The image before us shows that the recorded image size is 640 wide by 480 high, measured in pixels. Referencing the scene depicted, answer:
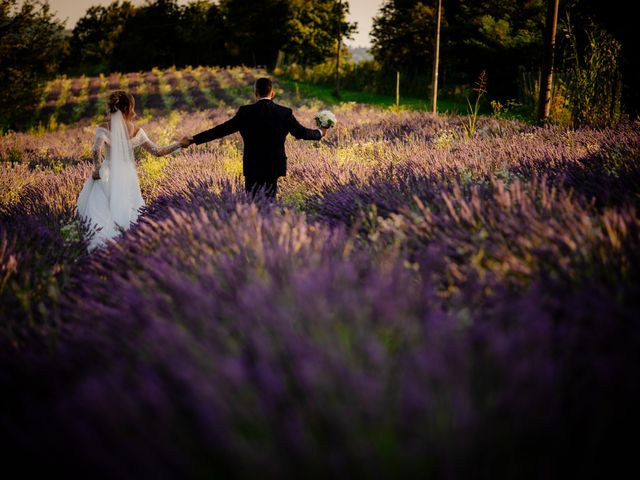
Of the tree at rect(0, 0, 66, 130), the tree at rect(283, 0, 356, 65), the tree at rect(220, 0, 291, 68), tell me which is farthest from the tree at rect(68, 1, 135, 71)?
the tree at rect(0, 0, 66, 130)

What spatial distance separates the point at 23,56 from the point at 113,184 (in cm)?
1780

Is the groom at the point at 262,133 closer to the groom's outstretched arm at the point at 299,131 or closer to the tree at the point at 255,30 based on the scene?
the groom's outstretched arm at the point at 299,131

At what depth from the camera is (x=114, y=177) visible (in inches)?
161

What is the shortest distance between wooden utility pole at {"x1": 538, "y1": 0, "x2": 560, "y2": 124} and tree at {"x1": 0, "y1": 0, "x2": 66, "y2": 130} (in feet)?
57.2

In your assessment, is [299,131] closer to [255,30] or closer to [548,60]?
[548,60]

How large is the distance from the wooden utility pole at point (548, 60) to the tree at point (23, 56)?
17.4 metres

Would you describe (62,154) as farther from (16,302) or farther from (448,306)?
(448,306)

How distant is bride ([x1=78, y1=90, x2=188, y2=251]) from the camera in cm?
400

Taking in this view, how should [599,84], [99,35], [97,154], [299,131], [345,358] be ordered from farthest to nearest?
[99,35], [599,84], [299,131], [97,154], [345,358]

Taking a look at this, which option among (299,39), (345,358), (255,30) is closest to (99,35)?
(255,30)

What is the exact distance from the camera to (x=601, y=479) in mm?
775

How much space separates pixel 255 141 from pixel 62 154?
644 centimetres

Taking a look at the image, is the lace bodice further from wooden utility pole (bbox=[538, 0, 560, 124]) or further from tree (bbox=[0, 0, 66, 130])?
tree (bbox=[0, 0, 66, 130])

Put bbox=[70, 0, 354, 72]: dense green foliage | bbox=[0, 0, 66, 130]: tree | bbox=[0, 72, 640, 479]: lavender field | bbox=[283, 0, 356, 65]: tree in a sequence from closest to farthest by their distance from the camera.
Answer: bbox=[0, 72, 640, 479]: lavender field, bbox=[0, 0, 66, 130]: tree, bbox=[283, 0, 356, 65]: tree, bbox=[70, 0, 354, 72]: dense green foliage
